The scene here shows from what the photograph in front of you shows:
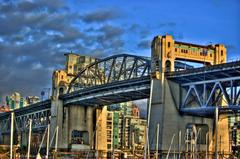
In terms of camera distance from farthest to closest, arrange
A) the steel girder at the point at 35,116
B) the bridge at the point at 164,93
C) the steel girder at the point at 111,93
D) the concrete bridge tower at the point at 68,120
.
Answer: the steel girder at the point at 35,116, the concrete bridge tower at the point at 68,120, the steel girder at the point at 111,93, the bridge at the point at 164,93

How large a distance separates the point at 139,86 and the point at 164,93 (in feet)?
31.2

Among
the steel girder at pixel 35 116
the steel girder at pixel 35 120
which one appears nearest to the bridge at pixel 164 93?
the steel girder at pixel 35 116

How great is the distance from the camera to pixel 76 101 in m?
124

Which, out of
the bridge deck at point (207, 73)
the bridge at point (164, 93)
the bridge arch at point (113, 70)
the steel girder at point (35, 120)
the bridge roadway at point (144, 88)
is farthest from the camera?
the steel girder at point (35, 120)

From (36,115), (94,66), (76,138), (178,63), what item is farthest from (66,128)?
(178,63)

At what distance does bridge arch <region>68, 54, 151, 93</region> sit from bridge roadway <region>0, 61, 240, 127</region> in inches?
177

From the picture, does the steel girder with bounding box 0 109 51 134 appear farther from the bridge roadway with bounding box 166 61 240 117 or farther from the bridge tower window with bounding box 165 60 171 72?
the bridge roadway with bounding box 166 61 240 117

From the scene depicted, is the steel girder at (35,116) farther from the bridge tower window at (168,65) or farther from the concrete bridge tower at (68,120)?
the bridge tower window at (168,65)

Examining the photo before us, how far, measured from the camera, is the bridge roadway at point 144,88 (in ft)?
260

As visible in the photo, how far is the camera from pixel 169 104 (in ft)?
291

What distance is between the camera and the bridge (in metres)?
81.4

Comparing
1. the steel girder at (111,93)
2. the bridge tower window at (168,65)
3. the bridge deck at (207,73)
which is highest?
the bridge tower window at (168,65)

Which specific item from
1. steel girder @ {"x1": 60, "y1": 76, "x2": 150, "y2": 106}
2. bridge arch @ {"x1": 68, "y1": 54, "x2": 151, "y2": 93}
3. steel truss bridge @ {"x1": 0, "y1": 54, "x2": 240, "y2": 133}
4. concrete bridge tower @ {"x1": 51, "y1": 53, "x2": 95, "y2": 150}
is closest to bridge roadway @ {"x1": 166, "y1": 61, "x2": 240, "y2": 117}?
steel truss bridge @ {"x1": 0, "y1": 54, "x2": 240, "y2": 133}

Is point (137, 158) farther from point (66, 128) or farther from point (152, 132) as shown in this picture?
point (66, 128)
